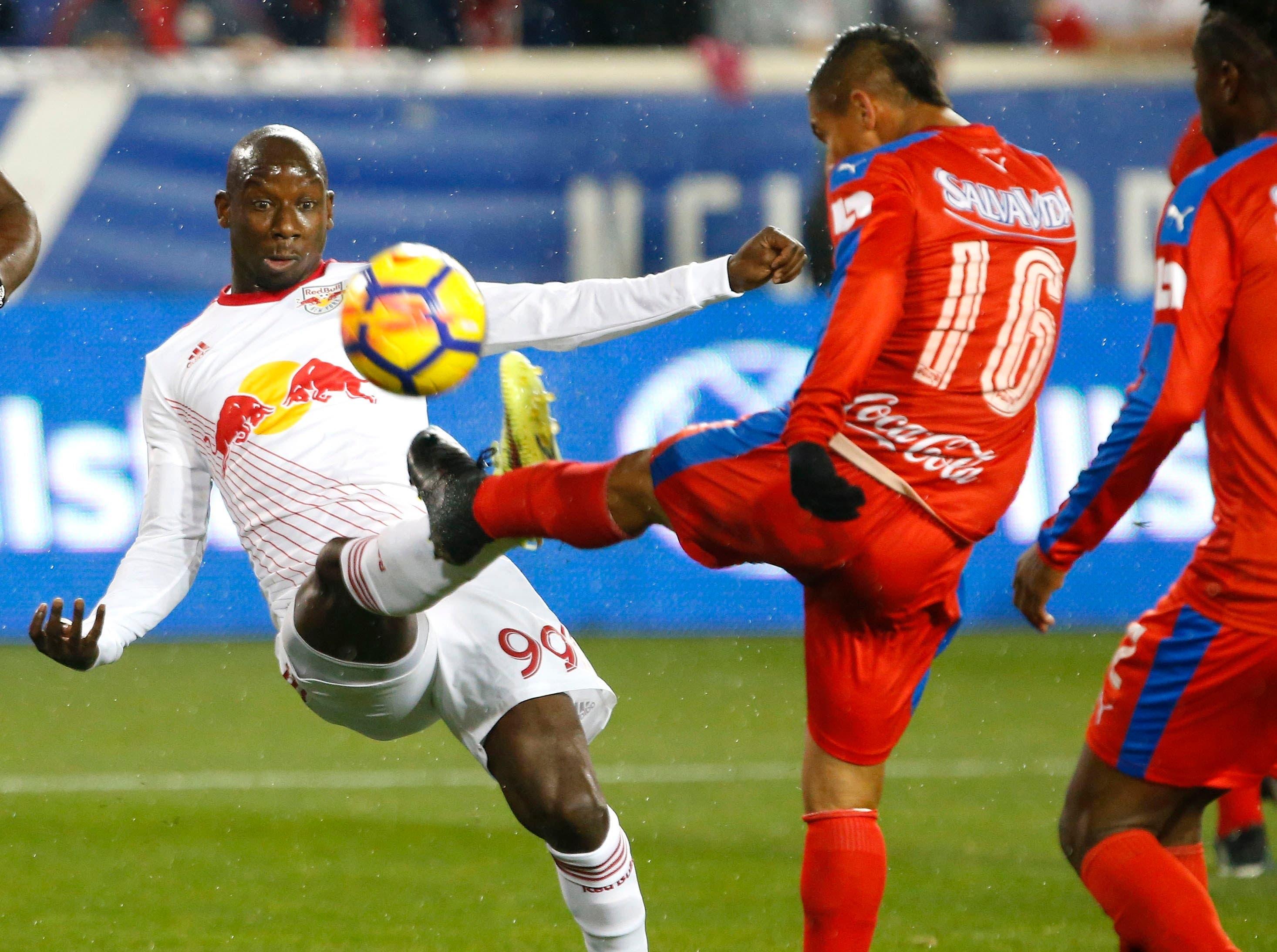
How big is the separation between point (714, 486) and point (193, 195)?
412 inches

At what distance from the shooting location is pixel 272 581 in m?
4.09

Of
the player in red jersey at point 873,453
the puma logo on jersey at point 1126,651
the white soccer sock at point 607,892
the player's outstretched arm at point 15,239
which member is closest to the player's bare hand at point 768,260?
the player in red jersey at point 873,453

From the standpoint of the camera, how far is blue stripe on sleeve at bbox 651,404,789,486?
3.38 meters

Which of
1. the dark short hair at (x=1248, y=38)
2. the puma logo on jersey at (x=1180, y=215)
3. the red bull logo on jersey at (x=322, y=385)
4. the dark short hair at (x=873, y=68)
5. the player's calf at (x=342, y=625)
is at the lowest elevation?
the player's calf at (x=342, y=625)

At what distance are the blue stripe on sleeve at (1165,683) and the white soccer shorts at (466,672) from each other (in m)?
1.19

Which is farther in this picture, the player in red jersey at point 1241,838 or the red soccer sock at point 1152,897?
the player in red jersey at point 1241,838

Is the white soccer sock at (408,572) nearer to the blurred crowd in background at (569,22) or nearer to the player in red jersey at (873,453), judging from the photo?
the player in red jersey at (873,453)

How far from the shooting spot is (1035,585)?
326 cm

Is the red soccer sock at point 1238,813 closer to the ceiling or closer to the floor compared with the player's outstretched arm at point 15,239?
closer to the floor

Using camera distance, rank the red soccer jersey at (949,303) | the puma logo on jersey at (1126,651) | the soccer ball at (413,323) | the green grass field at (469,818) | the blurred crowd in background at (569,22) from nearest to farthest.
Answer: the puma logo on jersey at (1126,651) < the red soccer jersey at (949,303) < the soccer ball at (413,323) < the green grass field at (469,818) < the blurred crowd in background at (569,22)

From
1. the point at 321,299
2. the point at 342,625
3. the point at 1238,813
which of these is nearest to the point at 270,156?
the point at 321,299

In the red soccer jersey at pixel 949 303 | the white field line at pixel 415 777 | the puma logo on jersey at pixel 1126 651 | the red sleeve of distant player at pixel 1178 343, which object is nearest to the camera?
the red sleeve of distant player at pixel 1178 343

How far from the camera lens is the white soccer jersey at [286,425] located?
4008 mm

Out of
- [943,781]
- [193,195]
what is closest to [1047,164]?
[943,781]
